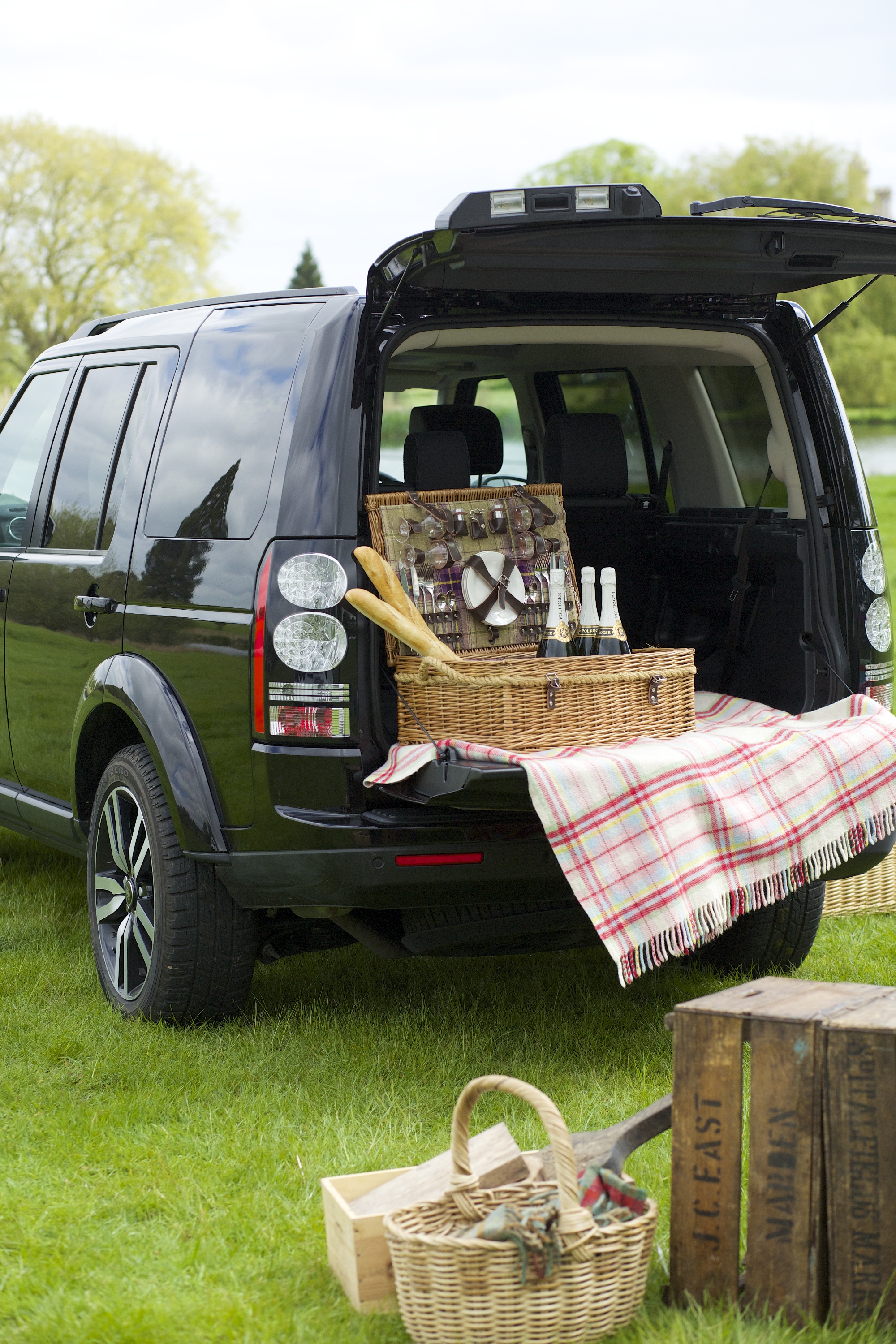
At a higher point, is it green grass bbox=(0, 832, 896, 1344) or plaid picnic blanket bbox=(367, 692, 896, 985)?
plaid picnic blanket bbox=(367, 692, 896, 985)

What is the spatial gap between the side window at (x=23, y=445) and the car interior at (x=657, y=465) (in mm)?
1190

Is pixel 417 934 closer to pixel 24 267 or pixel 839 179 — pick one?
pixel 24 267

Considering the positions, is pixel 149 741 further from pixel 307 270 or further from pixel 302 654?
pixel 307 270

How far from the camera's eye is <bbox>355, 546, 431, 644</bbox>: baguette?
3402mm

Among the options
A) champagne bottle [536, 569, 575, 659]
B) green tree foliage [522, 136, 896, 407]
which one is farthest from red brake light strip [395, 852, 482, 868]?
green tree foliage [522, 136, 896, 407]

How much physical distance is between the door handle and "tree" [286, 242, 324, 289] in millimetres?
65886

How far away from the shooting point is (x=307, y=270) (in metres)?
68.6

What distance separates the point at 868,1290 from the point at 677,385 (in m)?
3.29


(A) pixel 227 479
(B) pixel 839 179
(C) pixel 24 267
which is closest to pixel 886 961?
(A) pixel 227 479

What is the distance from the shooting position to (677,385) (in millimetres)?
4980

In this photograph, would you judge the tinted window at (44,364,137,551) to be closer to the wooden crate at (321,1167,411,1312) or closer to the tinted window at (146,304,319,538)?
the tinted window at (146,304,319,538)

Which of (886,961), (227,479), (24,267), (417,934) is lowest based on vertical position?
(886,961)

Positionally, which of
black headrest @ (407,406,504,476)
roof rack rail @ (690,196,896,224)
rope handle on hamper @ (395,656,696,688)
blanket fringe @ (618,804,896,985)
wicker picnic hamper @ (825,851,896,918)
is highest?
roof rack rail @ (690,196,896,224)

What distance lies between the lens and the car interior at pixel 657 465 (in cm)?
418
